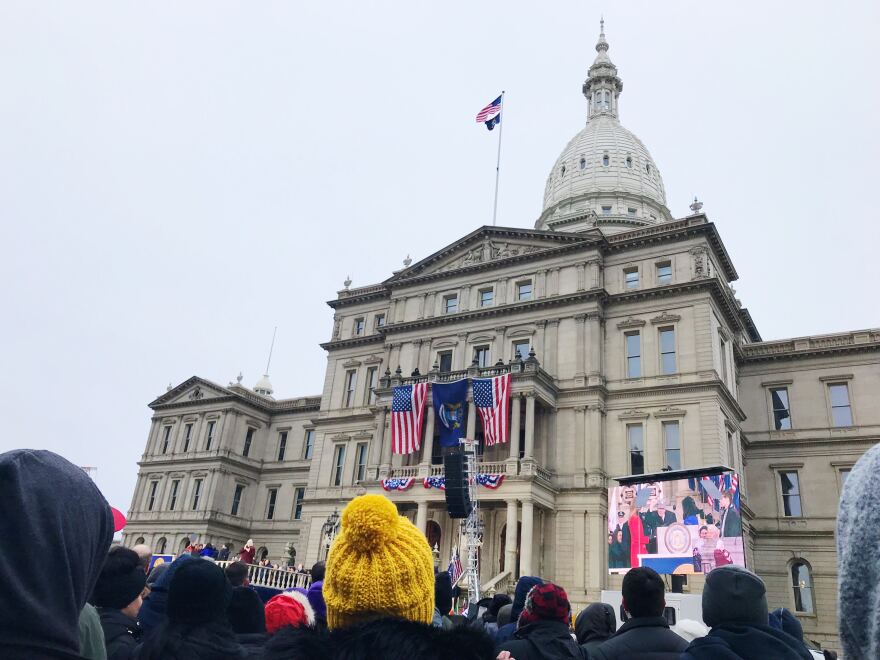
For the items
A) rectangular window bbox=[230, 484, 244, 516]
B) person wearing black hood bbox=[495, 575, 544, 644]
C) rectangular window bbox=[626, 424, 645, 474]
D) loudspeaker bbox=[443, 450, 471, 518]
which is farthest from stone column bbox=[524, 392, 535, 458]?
rectangular window bbox=[230, 484, 244, 516]

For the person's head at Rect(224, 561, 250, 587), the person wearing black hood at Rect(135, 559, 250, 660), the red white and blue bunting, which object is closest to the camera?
the person wearing black hood at Rect(135, 559, 250, 660)

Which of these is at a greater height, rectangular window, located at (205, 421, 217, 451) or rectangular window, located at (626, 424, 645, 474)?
rectangular window, located at (205, 421, 217, 451)

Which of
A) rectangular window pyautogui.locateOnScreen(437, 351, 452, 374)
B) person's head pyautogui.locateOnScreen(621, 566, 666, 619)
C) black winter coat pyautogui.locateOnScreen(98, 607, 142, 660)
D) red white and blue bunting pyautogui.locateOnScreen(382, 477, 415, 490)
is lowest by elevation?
black winter coat pyautogui.locateOnScreen(98, 607, 142, 660)

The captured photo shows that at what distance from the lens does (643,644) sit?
510 cm

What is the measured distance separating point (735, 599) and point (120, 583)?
4138 millimetres

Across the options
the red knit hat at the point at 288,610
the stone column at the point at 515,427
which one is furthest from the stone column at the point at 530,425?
the red knit hat at the point at 288,610

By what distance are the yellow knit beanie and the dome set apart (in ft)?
161

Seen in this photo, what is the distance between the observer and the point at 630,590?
532 centimetres

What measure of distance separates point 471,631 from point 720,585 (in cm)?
252

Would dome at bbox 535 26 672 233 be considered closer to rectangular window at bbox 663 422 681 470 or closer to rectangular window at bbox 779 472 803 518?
rectangular window at bbox 663 422 681 470

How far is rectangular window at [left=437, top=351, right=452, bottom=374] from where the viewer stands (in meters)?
41.7

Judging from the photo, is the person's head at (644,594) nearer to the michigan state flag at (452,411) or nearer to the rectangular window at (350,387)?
the michigan state flag at (452,411)

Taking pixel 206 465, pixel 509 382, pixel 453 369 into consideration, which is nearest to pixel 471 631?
pixel 509 382

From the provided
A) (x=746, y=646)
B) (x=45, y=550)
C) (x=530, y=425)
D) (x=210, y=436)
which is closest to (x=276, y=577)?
(x=530, y=425)
